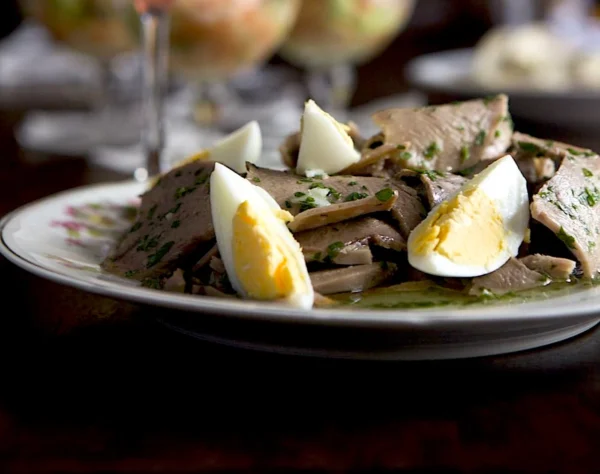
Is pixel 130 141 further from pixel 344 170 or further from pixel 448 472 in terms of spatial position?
pixel 448 472

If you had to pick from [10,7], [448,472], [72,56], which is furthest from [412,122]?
[10,7]

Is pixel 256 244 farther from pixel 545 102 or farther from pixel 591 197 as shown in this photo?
pixel 545 102

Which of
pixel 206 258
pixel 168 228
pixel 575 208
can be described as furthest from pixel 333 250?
pixel 575 208

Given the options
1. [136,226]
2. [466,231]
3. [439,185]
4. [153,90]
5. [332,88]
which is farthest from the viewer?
[332,88]

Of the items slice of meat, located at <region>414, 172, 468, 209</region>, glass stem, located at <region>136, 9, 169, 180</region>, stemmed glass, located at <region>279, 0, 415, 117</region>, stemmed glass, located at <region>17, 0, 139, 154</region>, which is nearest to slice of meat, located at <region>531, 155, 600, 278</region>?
slice of meat, located at <region>414, 172, 468, 209</region>

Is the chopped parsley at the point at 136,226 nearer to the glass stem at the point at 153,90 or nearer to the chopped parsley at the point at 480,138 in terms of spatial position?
the chopped parsley at the point at 480,138

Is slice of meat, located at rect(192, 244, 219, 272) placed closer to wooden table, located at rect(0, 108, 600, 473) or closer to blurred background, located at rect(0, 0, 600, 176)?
wooden table, located at rect(0, 108, 600, 473)
